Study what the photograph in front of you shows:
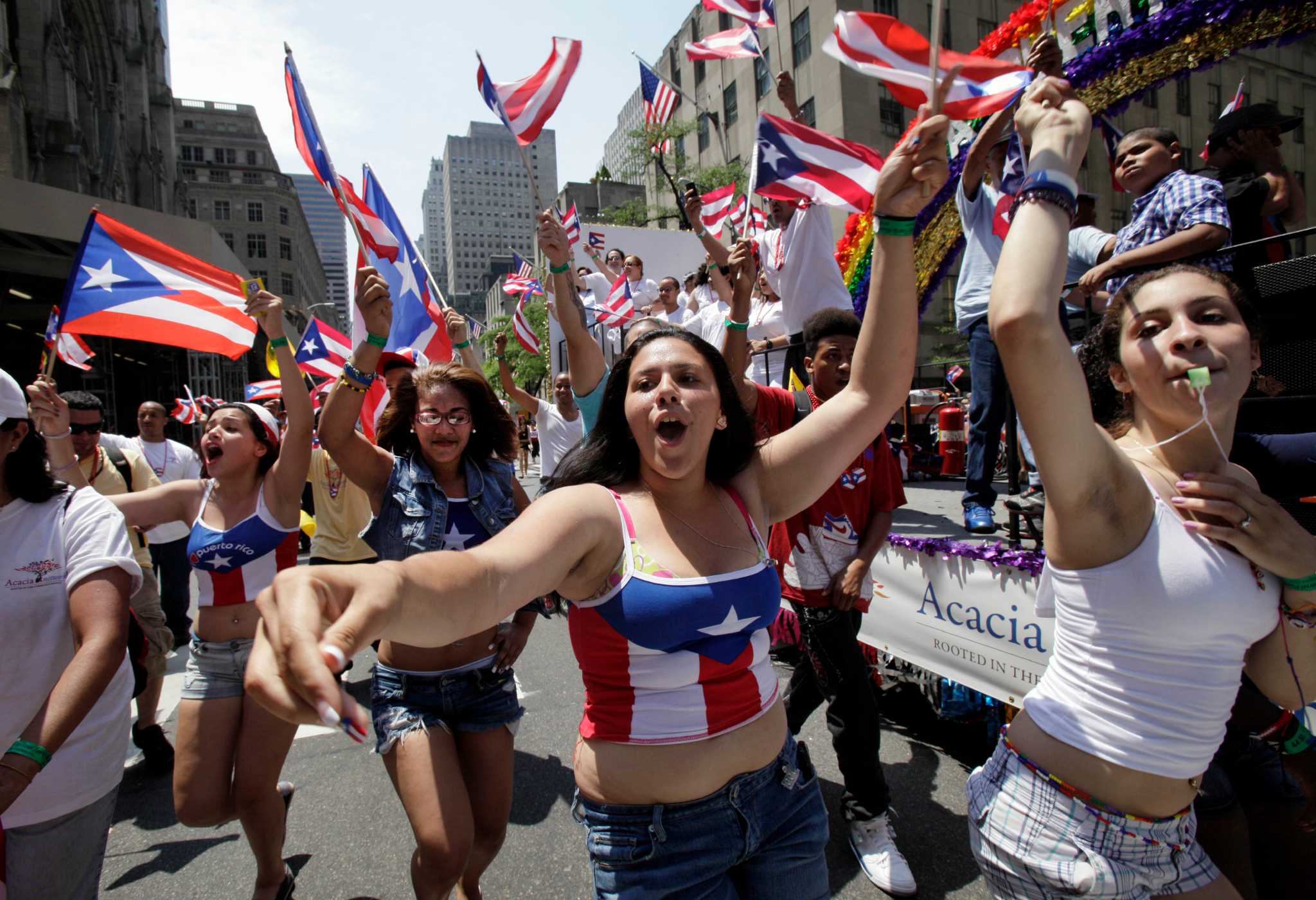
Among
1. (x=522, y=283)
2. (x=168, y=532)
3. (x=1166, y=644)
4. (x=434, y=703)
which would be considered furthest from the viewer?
(x=522, y=283)

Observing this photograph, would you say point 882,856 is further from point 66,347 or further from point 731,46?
point 66,347

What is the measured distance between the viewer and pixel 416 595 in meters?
1.13

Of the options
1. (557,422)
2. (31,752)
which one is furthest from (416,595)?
(557,422)

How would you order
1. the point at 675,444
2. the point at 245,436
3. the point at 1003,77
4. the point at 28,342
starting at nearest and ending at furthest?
the point at 675,444, the point at 1003,77, the point at 245,436, the point at 28,342

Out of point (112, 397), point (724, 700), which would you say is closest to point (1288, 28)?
point (724, 700)

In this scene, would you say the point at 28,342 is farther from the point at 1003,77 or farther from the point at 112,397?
the point at 1003,77

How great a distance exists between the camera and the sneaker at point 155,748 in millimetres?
4355

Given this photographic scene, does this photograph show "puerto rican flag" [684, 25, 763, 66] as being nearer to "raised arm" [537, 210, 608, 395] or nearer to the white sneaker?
"raised arm" [537, 210, 608, 395]

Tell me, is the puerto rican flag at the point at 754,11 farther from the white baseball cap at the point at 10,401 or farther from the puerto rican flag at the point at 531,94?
the white baseball cap at the point at 10,401

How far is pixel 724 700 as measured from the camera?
5.51 feet

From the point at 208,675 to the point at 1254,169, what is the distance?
5.51 meters

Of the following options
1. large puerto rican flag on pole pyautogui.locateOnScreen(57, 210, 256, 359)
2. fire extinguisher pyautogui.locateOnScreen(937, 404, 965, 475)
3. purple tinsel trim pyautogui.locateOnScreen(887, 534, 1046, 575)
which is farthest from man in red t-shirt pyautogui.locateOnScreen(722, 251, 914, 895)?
fire extinguisher pyautogui.locateOnScreen(937, 404, 965, 475)

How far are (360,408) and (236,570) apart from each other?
101 centimetres

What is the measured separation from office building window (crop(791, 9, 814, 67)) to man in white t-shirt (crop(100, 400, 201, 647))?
28267 millimetres
